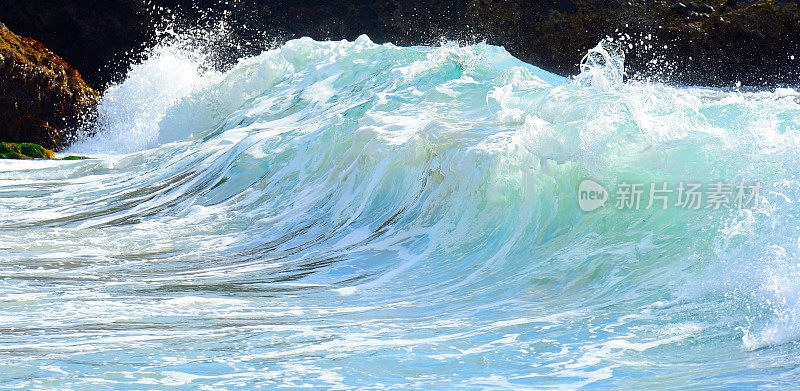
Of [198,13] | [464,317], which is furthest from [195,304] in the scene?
[198,13]

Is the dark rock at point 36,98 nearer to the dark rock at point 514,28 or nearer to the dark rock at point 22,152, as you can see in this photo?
the dark rock at point 22,152

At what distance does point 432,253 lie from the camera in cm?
479

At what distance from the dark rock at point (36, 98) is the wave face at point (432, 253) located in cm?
409

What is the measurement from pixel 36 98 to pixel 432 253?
936 centimetres

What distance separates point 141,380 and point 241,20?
16864 mm

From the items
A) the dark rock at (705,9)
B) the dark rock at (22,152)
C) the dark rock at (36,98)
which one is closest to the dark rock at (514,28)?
the dark rock at (705,9)

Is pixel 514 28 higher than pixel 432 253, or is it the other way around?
pixel 514 28

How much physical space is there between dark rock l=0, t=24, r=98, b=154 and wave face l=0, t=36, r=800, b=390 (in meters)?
4.09

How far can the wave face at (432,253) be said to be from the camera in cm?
282

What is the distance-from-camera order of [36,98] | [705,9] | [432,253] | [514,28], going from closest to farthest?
1. [432,253]
2. [36,98]
3. [705,9]
4. [514,28]

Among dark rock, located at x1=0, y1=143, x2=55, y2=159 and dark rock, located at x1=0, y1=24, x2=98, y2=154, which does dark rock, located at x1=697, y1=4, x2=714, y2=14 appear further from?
dark rock, located at x1=0, y1=143, x2=55, y2=159

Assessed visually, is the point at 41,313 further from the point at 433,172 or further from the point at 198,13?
the point at 198,13

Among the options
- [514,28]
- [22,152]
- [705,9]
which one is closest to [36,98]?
[22,152]

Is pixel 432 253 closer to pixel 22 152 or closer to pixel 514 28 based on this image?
pixel 22 152
